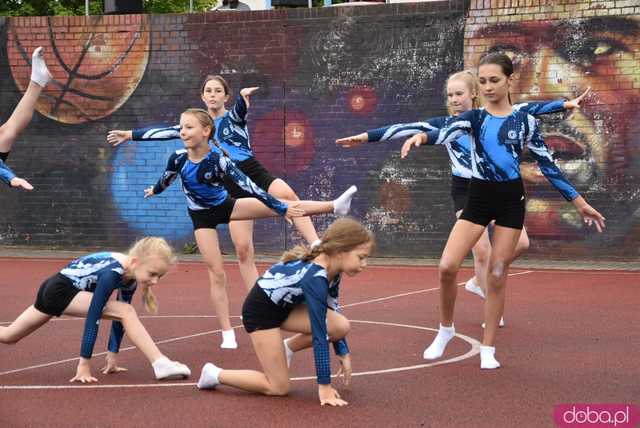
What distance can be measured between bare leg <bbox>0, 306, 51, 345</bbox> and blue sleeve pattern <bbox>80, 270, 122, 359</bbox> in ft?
1.51

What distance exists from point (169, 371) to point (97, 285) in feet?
2.41

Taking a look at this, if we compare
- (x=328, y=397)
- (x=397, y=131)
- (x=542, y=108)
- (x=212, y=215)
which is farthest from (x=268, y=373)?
(x=542, y=108)

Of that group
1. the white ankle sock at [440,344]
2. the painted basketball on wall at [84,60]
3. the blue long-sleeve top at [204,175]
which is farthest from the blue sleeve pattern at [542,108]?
the painted basketball on wall at [84,60]

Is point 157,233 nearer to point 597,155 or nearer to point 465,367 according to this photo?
point 597,155

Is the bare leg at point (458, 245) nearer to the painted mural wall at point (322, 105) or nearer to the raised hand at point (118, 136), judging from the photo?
the raised hand at point (118, 136)

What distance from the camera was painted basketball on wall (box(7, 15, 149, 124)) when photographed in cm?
1670

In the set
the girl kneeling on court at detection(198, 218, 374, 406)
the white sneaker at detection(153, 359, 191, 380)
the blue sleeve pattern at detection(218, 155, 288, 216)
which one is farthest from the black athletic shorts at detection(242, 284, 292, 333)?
the blue sleeve pattern at detection(218, 155, 288, 216)

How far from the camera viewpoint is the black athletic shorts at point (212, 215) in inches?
327

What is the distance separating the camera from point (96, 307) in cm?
684

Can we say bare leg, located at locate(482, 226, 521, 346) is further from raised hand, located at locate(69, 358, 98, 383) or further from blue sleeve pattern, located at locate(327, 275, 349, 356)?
raised hand, located at locate(69, 358, 98, 383)

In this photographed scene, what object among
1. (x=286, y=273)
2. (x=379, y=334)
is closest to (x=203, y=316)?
(x=379, y=334)

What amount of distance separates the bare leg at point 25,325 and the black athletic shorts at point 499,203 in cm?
306

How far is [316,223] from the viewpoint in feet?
53.3

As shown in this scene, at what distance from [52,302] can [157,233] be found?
9.74 metres
